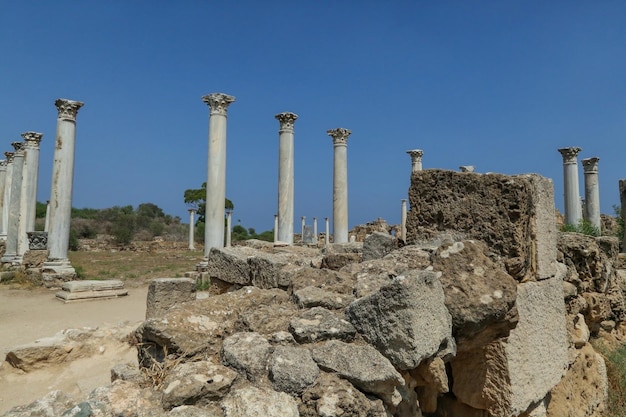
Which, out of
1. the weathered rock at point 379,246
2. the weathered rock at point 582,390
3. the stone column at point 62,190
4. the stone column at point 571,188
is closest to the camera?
the weathered rock at point 582,390

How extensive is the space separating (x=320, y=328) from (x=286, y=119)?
15554 millimetres

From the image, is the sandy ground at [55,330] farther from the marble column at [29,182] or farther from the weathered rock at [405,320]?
the marble column at [29,182]

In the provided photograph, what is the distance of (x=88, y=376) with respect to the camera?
5688 millimetres

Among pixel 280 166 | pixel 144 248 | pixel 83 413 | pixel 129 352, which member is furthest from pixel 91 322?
pixel 144 248

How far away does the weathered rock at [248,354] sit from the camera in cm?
210

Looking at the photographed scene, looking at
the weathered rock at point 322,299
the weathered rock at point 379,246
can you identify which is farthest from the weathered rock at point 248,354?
the weathered rock at point 379,246

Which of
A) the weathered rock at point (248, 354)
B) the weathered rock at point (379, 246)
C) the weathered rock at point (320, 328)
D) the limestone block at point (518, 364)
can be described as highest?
the weathered rock at point (379, 246)

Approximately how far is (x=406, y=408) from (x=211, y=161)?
13795mm

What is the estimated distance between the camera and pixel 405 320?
2.28 m

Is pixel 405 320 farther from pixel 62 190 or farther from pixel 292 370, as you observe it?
pixel 62 190

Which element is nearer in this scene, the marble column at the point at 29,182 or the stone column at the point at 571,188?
the marble column at the point at 29,182

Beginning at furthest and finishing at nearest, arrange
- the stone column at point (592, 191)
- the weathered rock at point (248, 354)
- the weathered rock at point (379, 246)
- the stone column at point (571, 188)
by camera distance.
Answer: the stone column at point (592, 191) → the stone column at point (571, 188) → the weathered rock at point (379, 246) → the weathered rock at point (248, 354)

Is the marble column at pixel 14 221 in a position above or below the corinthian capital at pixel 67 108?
below

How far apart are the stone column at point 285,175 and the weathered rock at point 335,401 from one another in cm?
1483
